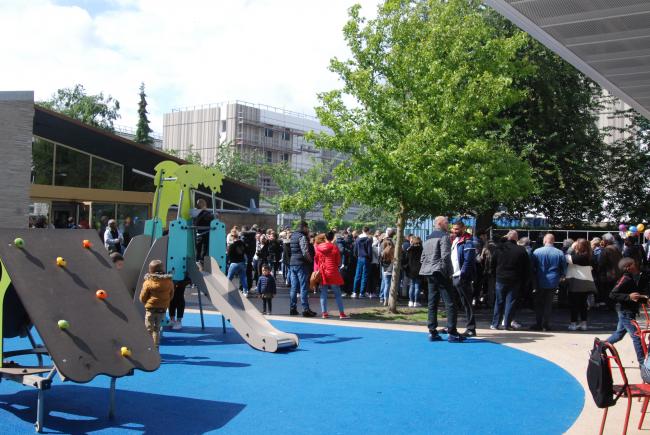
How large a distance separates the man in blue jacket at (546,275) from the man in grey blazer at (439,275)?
282 cm

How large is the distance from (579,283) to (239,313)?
7.13m

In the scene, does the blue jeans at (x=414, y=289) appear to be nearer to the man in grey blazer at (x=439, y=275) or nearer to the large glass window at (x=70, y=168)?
the man in grey blazer at (x=439, y=275)

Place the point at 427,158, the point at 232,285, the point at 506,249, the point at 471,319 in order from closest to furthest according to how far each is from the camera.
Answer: the point at 232,285 → the point at 471,319 → the point at 506,249 → the point at 427,158

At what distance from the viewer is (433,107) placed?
599 inches

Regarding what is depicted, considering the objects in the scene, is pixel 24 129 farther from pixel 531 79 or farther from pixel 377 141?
pixel 531 79

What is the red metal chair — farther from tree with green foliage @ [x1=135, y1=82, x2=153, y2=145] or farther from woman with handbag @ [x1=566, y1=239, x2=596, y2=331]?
tree with green foliage @ [x1=135, y1=82, x2=153, y2=145]

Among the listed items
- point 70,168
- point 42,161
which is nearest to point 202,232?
point 42,161

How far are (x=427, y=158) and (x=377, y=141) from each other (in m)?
1.26

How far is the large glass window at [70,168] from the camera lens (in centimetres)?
2698

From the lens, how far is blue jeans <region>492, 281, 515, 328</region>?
13.5 m

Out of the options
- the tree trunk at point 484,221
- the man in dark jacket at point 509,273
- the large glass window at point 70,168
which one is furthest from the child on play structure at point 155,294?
the large glass window at point 70,168

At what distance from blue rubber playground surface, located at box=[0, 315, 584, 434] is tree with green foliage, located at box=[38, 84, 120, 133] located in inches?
1899

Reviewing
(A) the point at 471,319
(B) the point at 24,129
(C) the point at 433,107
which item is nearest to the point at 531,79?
(C) the point at 433,107

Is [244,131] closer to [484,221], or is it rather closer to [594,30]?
[484,221]
